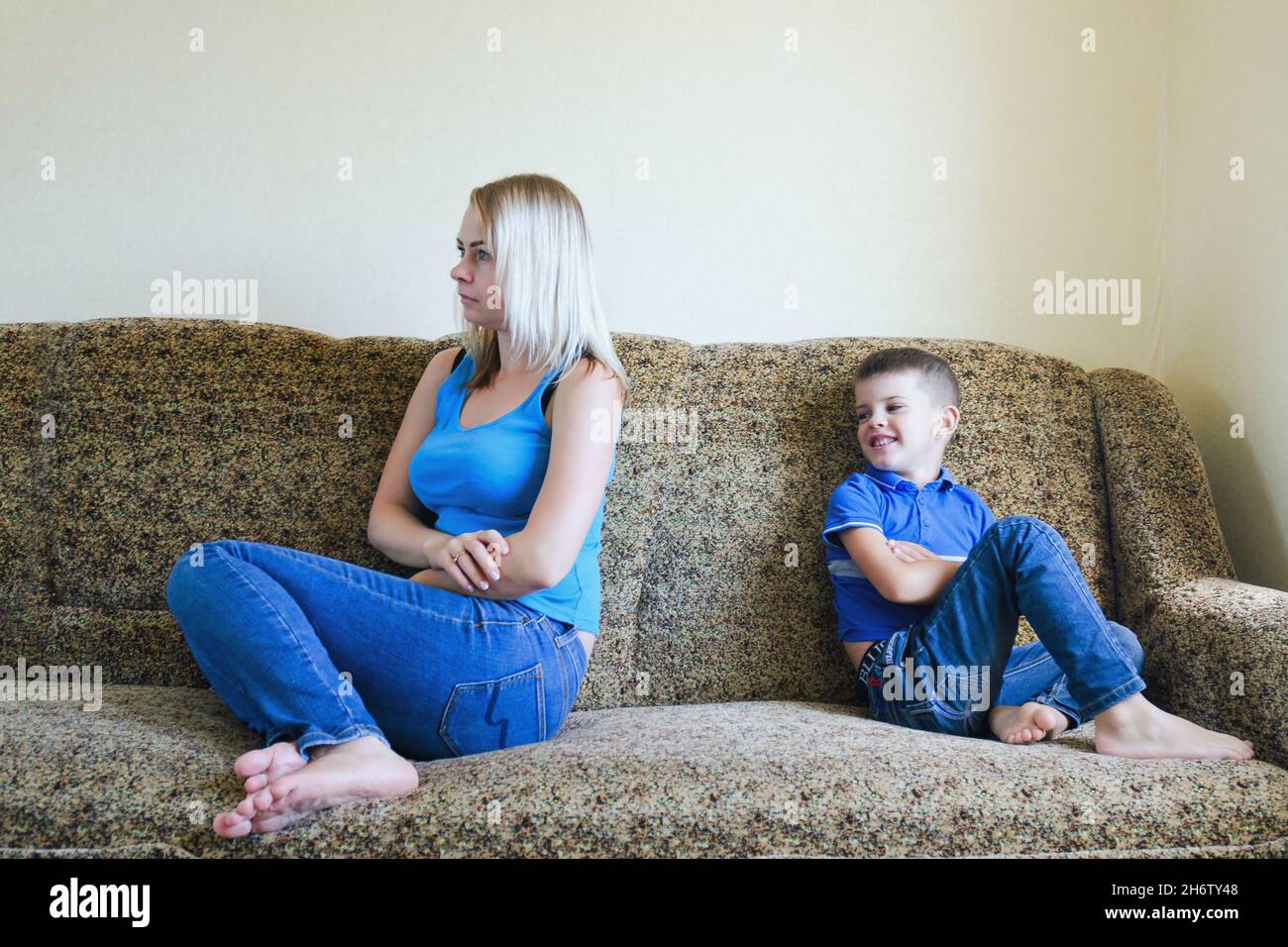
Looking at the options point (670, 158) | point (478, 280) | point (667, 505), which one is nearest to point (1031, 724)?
point (667, 505)

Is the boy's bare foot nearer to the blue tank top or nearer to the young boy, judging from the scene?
the young boy

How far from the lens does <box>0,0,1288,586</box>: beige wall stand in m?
2.04

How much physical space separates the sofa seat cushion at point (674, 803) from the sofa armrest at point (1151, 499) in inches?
18.4

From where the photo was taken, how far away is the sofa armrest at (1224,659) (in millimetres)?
1354

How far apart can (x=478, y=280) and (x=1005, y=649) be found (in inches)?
36.6

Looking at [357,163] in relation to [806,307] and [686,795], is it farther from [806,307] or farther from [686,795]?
[686,795]

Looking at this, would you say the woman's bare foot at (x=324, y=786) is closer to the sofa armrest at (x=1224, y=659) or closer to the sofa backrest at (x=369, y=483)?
the sofa backrest at (x=369, y=483)

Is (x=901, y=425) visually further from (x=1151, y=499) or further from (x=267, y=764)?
(x=267, y=764)

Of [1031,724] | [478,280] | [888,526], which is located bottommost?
[1031,724]

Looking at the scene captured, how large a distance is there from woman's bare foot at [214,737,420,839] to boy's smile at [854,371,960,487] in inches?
35.6

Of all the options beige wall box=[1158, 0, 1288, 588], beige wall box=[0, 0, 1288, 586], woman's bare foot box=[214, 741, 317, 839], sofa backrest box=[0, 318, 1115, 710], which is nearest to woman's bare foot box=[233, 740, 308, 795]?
woman's bare foot box=[214, 741, 317, 839]

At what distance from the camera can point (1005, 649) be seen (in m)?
1.46

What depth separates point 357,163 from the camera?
2.06 meters

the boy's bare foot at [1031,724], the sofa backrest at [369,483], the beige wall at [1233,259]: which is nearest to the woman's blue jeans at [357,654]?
the sofa backrest at [369,483]
